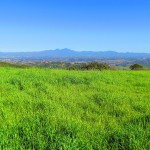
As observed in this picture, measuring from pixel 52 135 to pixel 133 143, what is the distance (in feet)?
5.11

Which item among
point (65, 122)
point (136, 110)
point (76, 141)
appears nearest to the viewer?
point (76, 141)

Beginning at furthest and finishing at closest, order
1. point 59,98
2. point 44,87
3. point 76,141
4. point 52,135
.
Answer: point 44,87 < point 59,98 < point 52,135 < point 76,141

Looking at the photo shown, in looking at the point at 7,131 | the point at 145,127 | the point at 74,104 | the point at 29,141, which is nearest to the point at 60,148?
the point at 29,141

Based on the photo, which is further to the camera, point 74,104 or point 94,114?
point 74,104

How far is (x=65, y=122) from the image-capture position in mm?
6945

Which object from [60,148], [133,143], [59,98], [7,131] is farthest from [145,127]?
[59,98]

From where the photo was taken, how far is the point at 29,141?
225 inches

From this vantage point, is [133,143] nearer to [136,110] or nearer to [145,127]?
[145,127]

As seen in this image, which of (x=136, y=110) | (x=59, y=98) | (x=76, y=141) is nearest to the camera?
(x=76, y=141)

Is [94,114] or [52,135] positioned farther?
[94,114]

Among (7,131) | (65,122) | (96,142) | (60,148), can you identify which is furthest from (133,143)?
(7,131)

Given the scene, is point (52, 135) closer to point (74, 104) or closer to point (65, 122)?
point (65, 122)

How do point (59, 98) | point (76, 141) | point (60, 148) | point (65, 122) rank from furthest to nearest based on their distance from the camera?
1. point (59, 98)
2. point (65, 122)
3. point (76, 141)
4. point (60, 148)

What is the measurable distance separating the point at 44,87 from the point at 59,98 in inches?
92.7
